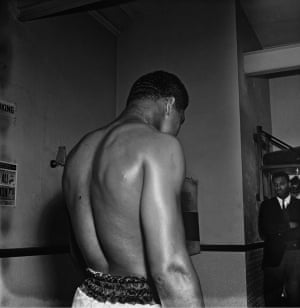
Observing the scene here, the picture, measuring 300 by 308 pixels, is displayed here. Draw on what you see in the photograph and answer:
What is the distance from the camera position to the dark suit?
368cm

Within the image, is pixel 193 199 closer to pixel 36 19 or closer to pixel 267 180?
pixel 267 180

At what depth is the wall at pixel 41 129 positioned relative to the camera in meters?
2.69

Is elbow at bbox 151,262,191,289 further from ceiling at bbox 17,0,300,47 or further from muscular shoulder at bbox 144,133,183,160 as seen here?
ceiling at bbox 17,0,300,47

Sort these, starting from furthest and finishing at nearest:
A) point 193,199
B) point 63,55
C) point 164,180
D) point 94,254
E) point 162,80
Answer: point 193,199 → point 63,55 → point 162,80 → point 94,254 → point 164,180

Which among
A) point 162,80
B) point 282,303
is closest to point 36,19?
point 162,80

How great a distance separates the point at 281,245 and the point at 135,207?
2.85 meters

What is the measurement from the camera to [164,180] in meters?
1.22

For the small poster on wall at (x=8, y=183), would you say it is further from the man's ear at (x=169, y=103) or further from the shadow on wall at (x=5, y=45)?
the man's ear at (x=169, y=103)

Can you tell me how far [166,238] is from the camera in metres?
1.19

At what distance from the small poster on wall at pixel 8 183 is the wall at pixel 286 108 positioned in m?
2.87

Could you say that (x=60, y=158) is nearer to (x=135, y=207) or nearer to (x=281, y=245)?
(x=135, y=207)

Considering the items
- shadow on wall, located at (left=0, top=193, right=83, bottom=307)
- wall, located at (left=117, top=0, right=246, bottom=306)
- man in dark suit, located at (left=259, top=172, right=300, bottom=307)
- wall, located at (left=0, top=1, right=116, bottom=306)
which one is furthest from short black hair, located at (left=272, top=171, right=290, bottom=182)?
shadow on wall, located at (left=0, top=193, right=83, bottom=307)

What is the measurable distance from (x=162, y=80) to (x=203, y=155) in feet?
7.59

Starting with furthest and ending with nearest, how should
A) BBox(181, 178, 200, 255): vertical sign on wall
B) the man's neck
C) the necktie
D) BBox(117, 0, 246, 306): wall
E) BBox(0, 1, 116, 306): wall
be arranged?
the necktie < BBox(117, 0, 246, 306): wall < BBox(181, 178, 200, 255): vertical sign on wall < BBox(0, 1, 116, 306): wall < the man's neck
